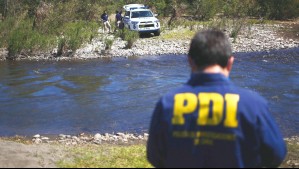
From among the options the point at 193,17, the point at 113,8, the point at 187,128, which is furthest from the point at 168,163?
the point at 113,8

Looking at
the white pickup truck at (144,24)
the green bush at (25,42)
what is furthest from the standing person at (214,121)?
the white pickup truck at (144,24)

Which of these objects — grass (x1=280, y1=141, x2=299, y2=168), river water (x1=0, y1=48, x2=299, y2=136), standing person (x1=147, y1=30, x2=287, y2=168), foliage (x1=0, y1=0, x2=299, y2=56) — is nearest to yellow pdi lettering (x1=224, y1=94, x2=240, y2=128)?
standing person (x1=147, y1=30, x2=287, y2=168)

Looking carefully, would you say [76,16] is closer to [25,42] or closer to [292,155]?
[25,42]

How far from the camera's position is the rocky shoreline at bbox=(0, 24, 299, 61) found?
2247cm

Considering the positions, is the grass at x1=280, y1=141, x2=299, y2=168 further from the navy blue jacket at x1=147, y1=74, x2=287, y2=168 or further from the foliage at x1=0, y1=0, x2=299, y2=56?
the foliage at x1=0, y1=0, x2=299, y2=56

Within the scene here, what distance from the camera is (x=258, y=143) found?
268 cm

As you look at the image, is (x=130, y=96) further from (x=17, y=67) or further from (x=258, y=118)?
(x=258, y=118)

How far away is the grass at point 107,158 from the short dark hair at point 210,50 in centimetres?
321

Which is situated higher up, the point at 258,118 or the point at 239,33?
the point at 258,118

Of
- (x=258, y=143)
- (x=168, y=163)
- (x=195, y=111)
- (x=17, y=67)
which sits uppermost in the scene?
(x=195, y=111)

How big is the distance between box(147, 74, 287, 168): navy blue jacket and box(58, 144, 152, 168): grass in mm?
3088

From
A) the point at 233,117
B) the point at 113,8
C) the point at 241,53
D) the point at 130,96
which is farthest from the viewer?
the point at 113,8

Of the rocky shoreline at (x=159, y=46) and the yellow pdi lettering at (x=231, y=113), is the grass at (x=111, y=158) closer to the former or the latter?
the yellow pdi lettering at (x=231, y=113)

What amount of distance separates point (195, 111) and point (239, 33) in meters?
24.9
